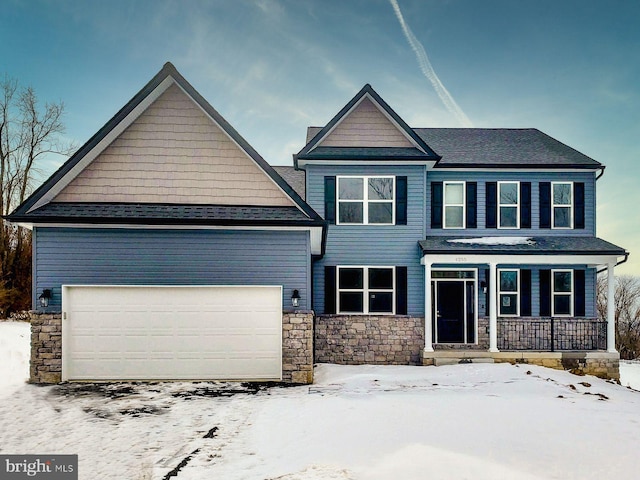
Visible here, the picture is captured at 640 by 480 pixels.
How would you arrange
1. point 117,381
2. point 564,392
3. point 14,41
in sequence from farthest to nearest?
point 14,41 < point 117,381 < point 564,392

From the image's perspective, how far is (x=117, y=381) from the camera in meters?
9.53

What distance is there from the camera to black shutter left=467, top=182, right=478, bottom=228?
45.6ft

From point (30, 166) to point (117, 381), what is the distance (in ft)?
70.5

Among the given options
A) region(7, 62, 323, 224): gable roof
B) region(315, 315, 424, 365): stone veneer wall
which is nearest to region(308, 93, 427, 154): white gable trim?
region(7, 62, 323, 224): gable roof

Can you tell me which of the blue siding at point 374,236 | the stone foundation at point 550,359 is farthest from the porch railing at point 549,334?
the blue siding at point 374,236

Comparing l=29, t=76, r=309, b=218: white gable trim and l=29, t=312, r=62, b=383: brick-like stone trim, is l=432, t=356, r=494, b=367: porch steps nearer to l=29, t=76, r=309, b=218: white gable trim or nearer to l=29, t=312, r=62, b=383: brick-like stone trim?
l=29, t=76, r=309, b=218: white gable trim

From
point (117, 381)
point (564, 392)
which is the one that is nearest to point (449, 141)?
point (564, 392)

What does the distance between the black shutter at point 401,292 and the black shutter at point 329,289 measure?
189 cm

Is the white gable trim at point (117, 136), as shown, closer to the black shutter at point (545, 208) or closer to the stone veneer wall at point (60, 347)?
the stone veneer wall at point (60, 347)

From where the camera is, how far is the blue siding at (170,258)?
9.60 m

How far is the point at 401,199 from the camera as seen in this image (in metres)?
13.0

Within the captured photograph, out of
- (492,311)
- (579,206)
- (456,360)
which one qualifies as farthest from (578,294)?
(456,360)

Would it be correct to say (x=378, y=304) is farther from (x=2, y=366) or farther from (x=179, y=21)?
(x=179, y=21)

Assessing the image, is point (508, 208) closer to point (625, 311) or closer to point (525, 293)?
point (525, 293)
